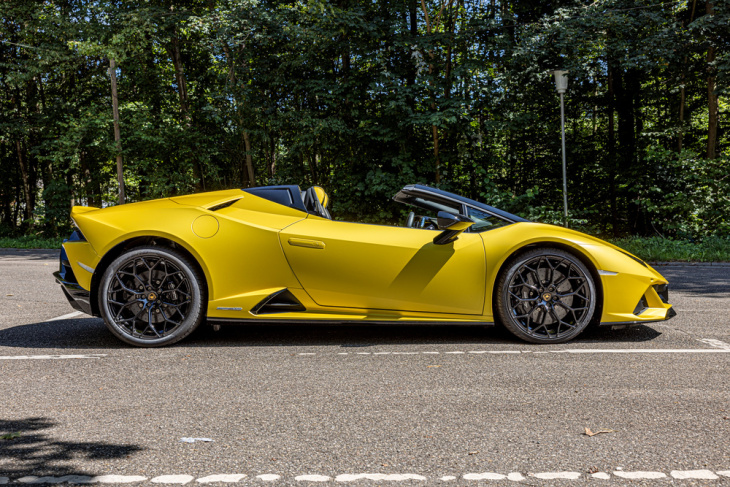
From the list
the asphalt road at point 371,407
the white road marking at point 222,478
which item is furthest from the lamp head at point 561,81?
the white road marking at point 222,478

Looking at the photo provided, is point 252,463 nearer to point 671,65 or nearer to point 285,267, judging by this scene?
point 285,267

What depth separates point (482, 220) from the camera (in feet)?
14.5

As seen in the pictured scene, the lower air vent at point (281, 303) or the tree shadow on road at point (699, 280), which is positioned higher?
the lower air vent at point (281, 303)

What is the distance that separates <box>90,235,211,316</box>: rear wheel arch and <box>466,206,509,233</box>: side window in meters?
2.03

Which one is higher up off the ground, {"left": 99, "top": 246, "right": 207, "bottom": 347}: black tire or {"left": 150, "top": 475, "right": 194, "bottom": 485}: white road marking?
{"left": 99, "top": 246, "right": 207, "bottom": 347}: black tire

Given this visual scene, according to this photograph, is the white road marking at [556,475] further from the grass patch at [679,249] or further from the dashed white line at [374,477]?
the grass patch at [679,249]

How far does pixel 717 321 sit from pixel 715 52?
484 inches

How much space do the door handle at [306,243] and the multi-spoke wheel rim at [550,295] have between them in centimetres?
A: 139

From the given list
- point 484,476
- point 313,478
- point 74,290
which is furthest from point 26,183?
point 484,476

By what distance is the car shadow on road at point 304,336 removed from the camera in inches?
175

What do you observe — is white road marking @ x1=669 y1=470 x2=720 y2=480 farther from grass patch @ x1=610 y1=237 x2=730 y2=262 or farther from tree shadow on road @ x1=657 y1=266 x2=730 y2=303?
grass patch @ x1=610 y1=237 x2=730 y2=262

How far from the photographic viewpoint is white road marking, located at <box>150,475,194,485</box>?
2123 millimetres

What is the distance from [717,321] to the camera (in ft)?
17.0

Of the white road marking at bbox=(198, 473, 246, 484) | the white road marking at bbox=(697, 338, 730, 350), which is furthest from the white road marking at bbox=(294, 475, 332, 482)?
the white road marking at bbox=(697, 338, 730, 350)
